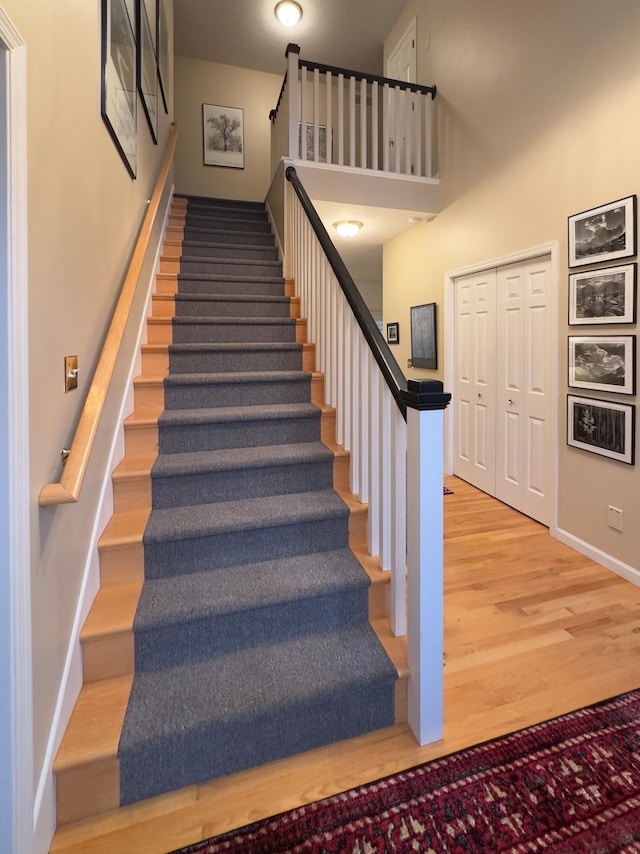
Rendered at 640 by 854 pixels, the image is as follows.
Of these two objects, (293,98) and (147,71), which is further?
(293,98)

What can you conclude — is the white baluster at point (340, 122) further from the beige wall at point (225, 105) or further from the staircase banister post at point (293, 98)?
the beige wall at point (225, 105)

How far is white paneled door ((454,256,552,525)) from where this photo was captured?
3.12 metres

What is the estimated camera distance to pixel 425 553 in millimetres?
1329

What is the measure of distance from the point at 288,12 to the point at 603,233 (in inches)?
177

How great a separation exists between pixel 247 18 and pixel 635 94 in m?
4.71

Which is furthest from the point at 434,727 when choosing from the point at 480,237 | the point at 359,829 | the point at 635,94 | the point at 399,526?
the point at 480,237

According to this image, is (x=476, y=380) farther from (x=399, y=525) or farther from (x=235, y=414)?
(x=399, y=525)

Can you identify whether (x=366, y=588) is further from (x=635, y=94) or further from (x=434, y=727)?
(x=635, y=94)

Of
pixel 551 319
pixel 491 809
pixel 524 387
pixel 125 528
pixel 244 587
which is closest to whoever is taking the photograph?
pixel 491 809

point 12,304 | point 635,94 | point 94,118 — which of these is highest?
point 635,94

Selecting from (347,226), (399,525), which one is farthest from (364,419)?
(347,226)

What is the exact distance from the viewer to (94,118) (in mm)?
1588

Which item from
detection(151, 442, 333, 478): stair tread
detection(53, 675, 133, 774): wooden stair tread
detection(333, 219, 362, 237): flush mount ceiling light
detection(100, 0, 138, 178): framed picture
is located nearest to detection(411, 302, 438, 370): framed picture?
detection(333, 219, 362, 237): flush mount ceiling light

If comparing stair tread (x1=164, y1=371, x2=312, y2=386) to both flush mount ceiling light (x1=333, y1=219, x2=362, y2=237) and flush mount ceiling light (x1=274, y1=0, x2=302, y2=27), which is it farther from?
flush mount ceiling light (x1=274, y1=0, x2=302, y2=27)
